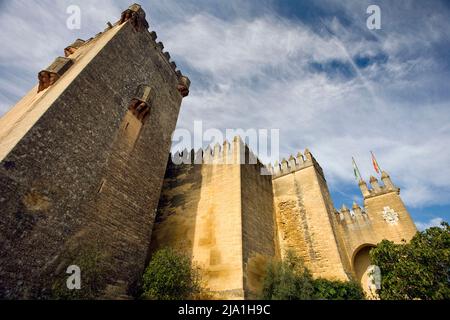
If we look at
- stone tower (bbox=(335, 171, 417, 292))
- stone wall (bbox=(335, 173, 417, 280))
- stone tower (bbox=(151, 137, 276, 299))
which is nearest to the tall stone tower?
stone tower (bbox=(151, 137, 276, 299))

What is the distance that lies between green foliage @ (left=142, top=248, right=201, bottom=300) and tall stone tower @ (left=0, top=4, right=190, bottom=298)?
63cm

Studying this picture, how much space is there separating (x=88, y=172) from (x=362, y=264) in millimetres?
13938

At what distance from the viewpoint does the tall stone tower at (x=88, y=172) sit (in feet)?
17.0

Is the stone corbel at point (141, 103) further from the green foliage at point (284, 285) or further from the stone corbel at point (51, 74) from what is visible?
the green foliage at point (284, 285)

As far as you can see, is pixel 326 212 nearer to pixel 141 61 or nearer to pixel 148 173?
pixel 148 173

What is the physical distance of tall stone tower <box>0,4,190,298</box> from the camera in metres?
5.19

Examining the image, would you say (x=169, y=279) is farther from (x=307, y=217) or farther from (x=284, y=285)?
(x=307, y=217)

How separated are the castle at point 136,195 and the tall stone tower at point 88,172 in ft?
0.09

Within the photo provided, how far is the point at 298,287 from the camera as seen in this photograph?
823cm

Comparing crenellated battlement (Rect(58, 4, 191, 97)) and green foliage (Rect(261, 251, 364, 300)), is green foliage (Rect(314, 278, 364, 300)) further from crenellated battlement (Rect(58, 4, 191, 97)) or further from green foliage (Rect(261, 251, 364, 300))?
crenellated battlement (Rect(58, 4, 191, 97))

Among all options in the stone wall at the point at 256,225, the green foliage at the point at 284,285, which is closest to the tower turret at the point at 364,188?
the stone wall at the point at 256,225

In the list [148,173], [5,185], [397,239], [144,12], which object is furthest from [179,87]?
[397,239]

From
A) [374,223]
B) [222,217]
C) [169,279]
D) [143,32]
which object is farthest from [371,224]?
[143,32]
